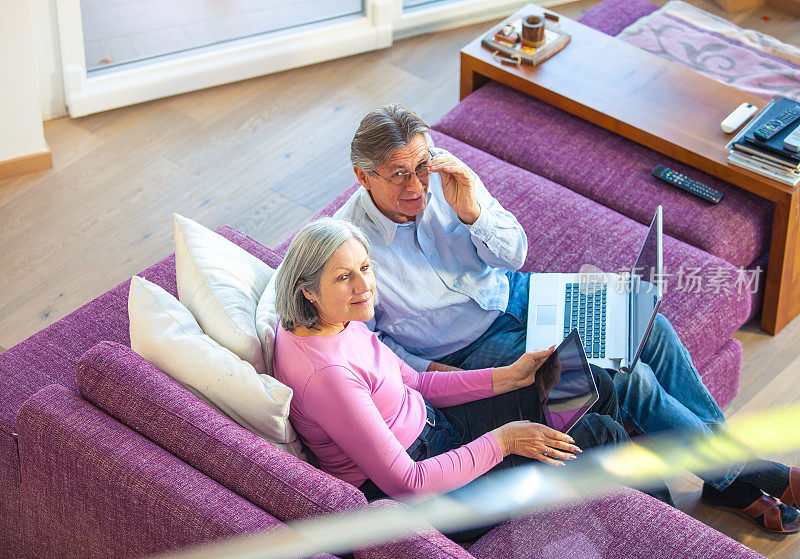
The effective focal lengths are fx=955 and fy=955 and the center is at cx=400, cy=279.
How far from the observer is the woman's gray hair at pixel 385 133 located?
2.08m

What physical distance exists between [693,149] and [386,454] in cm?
154

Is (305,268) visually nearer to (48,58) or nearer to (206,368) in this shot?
(206,368)

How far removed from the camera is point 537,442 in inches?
77.7

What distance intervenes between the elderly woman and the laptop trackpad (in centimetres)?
31

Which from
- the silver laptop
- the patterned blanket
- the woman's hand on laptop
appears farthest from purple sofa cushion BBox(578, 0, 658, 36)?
the woman's hand on laptop

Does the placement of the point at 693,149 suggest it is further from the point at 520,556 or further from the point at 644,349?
the point at 520,556

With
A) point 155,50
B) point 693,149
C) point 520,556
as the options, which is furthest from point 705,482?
point 155,50

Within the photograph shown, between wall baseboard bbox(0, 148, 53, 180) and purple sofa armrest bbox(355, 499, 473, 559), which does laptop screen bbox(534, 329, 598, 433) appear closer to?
purple sofa armrest bbox(355, 499, 473, 559)

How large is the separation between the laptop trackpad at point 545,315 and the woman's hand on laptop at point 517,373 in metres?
0.20

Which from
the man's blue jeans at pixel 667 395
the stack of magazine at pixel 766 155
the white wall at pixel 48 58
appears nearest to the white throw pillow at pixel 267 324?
the man's blue jeans at pixel 667 395

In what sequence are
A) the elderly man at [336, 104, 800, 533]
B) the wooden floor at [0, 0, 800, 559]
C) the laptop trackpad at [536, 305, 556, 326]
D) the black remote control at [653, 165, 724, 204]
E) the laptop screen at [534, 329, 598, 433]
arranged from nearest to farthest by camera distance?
1. the laptop screen at [534, 329, 598, 433]
2. the elderly man at [336, 104, 800, 533]
3. the laptop trackpad at [536, 305, 556, 326]
4. the black remote control at [653, 165, 724, 204]
5. the wooden floor at [0, 0, 800, 559]

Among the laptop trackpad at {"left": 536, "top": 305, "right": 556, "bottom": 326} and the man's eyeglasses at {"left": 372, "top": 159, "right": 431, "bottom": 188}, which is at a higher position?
the man's eyeglasses at {"left": 372, "top": 159, "right": 431, "bottom": 188}

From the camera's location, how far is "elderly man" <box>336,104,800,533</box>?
2180 mm

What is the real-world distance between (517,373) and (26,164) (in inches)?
86.6
